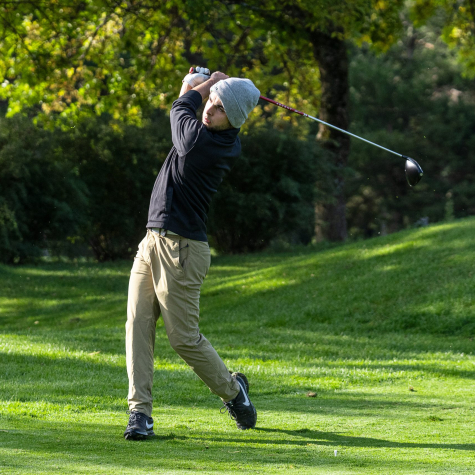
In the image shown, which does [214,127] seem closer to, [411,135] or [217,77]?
[217,77]

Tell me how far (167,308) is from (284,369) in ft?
12.2

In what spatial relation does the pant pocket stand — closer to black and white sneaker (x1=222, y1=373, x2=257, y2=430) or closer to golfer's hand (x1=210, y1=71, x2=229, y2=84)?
black and white sneaker (x1=222, y1=373, x2=257, y2=430)

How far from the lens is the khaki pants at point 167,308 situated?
14.4 ft

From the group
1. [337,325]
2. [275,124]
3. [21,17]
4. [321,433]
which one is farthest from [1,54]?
[321,433]

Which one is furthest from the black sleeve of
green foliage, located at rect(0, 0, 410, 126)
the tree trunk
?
the tree trunk

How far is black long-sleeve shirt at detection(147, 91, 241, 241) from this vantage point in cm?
433

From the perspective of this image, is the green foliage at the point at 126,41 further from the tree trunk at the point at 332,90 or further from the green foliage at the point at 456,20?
the green foliage at the point at 456,20

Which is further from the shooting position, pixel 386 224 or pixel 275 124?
pixel 386 224

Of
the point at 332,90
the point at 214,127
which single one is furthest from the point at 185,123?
the point at 332,90

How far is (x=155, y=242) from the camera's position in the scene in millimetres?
4457

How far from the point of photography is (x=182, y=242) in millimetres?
4402

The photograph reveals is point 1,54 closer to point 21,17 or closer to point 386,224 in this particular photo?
point 21,17

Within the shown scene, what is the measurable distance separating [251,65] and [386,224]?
26.0 meters

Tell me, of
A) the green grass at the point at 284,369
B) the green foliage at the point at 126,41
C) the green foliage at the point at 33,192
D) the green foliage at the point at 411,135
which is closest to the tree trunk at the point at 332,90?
the green foliage at the point at 126,41
